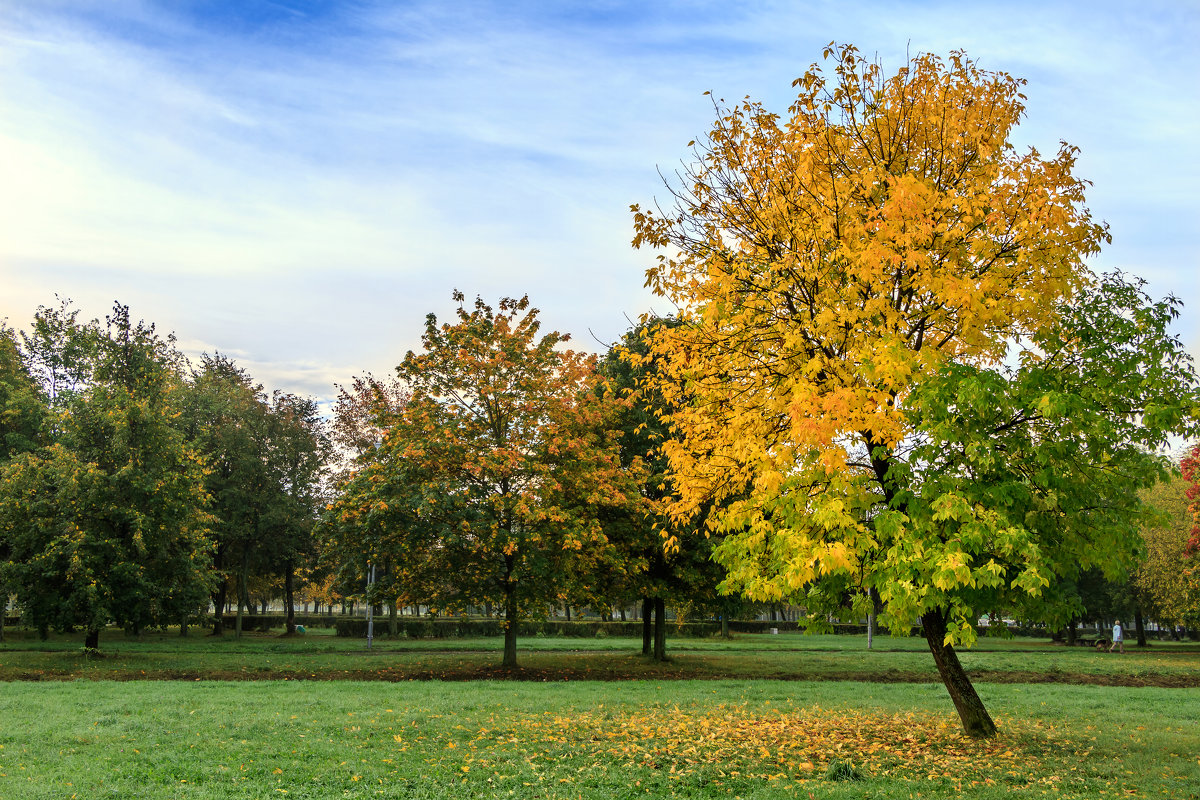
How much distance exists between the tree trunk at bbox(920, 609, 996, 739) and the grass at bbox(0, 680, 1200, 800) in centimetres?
29

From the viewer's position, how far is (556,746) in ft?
32.3

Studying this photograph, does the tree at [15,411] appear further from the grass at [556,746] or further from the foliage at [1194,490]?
the foliage at [1194,490]

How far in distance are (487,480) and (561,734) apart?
1043 cm

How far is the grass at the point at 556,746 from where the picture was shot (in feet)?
25.6

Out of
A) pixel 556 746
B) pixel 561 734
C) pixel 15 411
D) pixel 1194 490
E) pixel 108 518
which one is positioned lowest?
pixel 561 734

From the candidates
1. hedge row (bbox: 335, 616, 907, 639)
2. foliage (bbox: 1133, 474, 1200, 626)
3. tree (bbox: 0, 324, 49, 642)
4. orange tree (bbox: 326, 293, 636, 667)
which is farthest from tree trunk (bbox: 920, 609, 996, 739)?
hedge row (bbox: 335, 616, 907, 639)

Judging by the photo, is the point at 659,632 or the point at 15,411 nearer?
the point at 659,632

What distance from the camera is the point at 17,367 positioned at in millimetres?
34281

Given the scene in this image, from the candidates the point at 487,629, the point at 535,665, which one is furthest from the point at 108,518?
the point at 487,629

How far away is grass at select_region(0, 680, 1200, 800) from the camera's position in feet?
25.6

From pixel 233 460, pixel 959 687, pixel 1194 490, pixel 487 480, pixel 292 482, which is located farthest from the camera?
pixel 292 482

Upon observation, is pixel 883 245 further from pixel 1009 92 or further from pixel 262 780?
pixel 262 780

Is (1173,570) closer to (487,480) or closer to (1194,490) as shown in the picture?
(1194,490)

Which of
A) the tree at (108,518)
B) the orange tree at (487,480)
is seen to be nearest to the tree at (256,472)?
the tree at (108,518)
